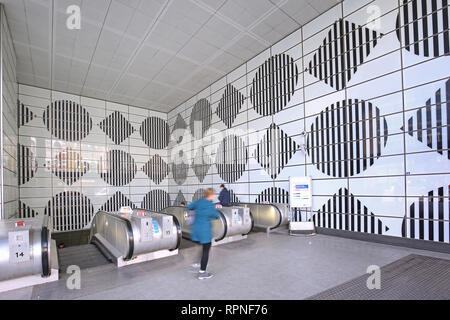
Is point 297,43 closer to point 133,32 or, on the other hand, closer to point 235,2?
point 235,2

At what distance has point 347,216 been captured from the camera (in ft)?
23.9

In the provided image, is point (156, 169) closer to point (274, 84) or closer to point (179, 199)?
point (179, 199)

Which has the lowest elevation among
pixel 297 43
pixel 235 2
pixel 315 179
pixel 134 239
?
pixel 134 239

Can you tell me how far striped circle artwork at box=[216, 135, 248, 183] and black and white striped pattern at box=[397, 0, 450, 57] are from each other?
6.67 m

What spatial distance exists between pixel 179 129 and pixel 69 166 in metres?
6.64

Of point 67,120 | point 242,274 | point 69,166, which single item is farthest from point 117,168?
point 242,274

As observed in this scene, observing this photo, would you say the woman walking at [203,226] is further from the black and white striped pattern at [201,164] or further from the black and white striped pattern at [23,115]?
the black and white striped pattern at [23,115]

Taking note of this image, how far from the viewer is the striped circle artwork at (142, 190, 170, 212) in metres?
15.9

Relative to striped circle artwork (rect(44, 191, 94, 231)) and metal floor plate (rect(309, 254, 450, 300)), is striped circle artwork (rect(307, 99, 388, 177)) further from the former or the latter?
striped circle artwork (rect(44, 191, 94, 231))

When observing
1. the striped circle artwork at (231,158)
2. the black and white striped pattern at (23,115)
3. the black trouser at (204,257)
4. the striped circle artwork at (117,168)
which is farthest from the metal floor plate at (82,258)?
the black and white striped pattern at (23,115)

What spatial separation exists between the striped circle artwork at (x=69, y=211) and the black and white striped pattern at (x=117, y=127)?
3.84 meters

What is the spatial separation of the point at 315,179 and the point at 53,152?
12989 millimetres

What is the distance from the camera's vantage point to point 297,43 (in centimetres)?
911
